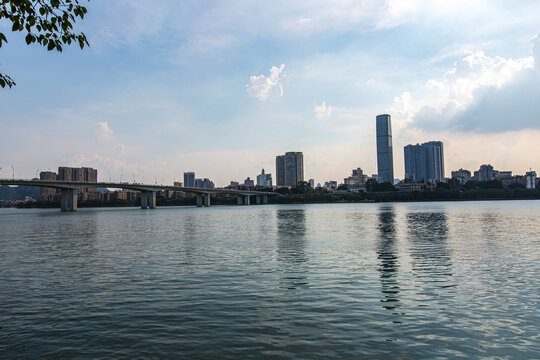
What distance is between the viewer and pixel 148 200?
18638 centimetres

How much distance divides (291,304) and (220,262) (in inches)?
423

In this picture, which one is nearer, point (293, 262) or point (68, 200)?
point (293, 262)

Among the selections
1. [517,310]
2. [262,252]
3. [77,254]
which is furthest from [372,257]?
[77,254]

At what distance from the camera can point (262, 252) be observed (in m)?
28.8

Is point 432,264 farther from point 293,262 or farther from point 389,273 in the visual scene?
point 293,262

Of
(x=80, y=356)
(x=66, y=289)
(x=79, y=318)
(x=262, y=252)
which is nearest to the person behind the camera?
(x=80, y=356)

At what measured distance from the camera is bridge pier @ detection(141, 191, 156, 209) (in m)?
181

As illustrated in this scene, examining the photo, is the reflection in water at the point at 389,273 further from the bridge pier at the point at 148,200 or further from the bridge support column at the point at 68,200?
the bridge pier at the point at 148,200

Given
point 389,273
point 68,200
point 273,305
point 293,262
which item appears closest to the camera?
point 273,305

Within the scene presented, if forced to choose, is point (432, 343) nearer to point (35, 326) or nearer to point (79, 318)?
point (79, 318)

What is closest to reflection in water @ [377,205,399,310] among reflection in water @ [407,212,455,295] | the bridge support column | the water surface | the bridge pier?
the water surface

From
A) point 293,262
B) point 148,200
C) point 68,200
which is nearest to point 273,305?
point 293,262

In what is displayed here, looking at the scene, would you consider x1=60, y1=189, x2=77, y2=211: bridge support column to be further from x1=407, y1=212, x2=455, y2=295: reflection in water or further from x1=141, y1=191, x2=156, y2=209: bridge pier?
x1=407, y1=212, x2=455, y2=295: reflection in water

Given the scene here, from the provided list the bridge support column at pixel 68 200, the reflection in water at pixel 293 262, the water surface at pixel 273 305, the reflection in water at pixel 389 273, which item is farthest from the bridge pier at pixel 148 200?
the reflection in water at pixel 389 273
